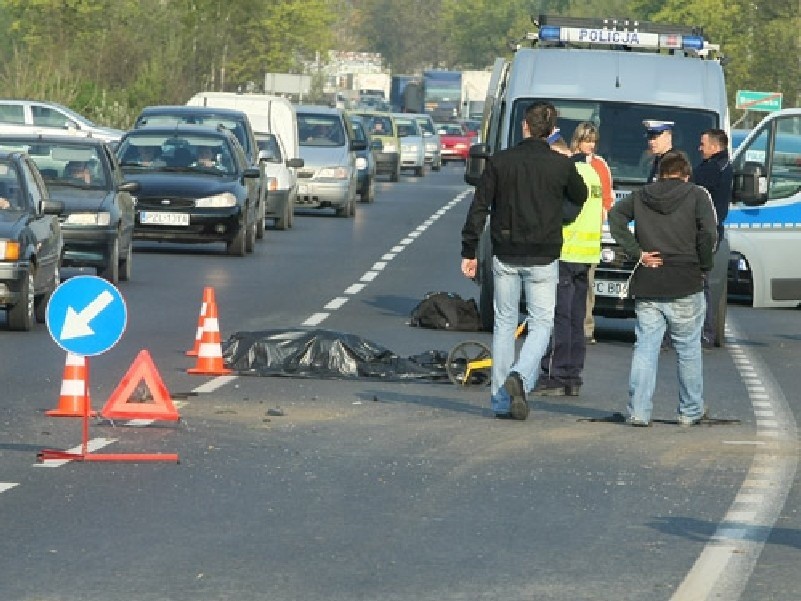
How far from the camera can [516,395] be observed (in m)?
14.4

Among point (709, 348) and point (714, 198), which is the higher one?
point (714, 198)

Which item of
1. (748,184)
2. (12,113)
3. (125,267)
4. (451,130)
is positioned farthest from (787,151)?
(451,130)

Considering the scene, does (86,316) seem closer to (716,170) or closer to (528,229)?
(528,229)

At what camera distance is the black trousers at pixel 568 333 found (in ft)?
53.1

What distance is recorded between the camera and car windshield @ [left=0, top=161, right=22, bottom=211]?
2131 centimetres

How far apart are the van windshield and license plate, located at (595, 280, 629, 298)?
1.21m

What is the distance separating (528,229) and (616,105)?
7.67 meters

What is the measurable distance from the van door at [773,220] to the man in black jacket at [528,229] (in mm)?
8184

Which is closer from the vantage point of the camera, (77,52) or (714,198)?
(714,198)

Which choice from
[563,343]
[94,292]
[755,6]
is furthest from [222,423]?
[755,6]

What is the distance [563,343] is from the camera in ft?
53.0

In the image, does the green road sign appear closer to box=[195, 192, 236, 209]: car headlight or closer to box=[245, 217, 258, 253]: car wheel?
box=[245, 217, 258, 253]: car wheel

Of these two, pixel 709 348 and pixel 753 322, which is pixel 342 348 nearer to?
pixel 709 348

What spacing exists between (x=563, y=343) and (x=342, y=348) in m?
1.87
